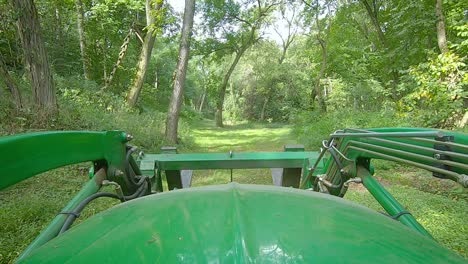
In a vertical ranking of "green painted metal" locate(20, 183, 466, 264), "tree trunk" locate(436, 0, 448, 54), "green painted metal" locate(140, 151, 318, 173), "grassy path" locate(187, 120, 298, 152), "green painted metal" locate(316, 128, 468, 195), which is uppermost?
"tree trunk" locate(436, 0, 448, 54)

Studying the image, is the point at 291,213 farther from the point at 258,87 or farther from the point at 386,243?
the point at 258,87

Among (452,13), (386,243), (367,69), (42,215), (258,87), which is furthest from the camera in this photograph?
(258,87)

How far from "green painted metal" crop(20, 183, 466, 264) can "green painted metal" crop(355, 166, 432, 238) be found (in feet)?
1.13

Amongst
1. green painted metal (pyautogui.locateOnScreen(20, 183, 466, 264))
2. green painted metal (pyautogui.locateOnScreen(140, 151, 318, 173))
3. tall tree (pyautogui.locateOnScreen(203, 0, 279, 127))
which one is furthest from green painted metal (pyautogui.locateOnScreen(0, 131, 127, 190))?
tall tree (pyautogui.locateOnScreen(203, 0, 279, 127))

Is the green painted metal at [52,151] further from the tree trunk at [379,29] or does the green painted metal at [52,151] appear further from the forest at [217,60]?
the tree trunk at [379,29]

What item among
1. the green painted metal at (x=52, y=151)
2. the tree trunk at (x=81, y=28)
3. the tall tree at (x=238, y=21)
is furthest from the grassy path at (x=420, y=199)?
the tall tree at (x=238, y=21)

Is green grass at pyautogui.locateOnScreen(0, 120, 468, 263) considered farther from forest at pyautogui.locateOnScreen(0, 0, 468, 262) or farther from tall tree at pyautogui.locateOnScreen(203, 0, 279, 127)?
tall tree at pyautogui.locateOnScreen(203, 0, 279, 127)

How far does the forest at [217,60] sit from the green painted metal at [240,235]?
2.56 meters

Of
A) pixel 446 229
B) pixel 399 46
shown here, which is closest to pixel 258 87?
pixel 399 46

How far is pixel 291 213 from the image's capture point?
0.91m

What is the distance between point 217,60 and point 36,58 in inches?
594

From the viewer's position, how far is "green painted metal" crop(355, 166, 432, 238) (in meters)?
1.27

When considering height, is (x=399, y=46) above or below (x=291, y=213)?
above

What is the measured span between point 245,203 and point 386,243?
356mm
